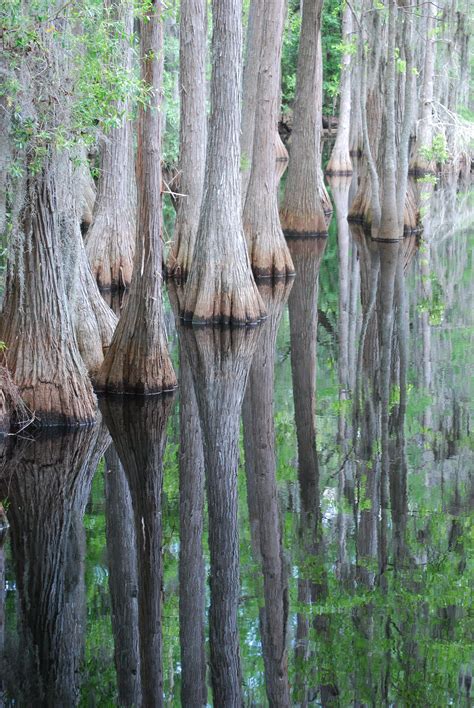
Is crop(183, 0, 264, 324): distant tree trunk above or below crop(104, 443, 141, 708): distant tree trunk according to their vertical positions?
above

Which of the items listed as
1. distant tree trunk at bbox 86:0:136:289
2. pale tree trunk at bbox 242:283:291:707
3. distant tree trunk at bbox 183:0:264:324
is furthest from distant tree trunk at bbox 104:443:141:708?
distant tree trunk at bbox 86:0:136:289

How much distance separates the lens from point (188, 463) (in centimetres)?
936

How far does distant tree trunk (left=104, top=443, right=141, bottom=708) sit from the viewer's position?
593 cm

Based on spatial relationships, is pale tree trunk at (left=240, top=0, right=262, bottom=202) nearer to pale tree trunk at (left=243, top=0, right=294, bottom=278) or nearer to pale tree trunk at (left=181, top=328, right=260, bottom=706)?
pale tree trunk at (left=243, top=0, right=294, bottom=278)

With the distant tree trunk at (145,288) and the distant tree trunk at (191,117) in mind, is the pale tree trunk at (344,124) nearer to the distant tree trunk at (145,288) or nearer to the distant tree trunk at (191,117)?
the distant tree trunk at (191,117)

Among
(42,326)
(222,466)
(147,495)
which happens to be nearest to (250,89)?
(42,326)

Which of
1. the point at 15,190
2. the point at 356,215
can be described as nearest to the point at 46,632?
the point at 15,190

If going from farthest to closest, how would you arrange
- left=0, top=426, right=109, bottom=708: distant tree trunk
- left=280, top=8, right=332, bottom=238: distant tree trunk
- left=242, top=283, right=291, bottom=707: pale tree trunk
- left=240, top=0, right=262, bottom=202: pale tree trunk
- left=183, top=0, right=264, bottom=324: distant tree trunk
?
left=280, top=8, right=332, bottom=238: distant tree trunk
left=240, top=0, right=262, bottom=202: pale tree trunk
left=183, top=0, right=264, bottom=324: distant tree trunk
left=242, top=283, right=291, bottom=707: pale tree trunk
left=0, top=426, right=109, bottom=708: distant tree trunk

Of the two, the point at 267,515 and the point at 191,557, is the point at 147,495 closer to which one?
the point at 267,515

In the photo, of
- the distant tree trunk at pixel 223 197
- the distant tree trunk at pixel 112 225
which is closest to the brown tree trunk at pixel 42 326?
the distant tree trunk at pixel 223 197

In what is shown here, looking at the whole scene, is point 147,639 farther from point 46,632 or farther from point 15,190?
point 15,190

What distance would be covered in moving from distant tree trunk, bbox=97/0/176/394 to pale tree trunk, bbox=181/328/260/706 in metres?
0.73

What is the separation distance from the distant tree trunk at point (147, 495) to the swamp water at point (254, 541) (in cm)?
2

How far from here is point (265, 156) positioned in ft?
59.4
